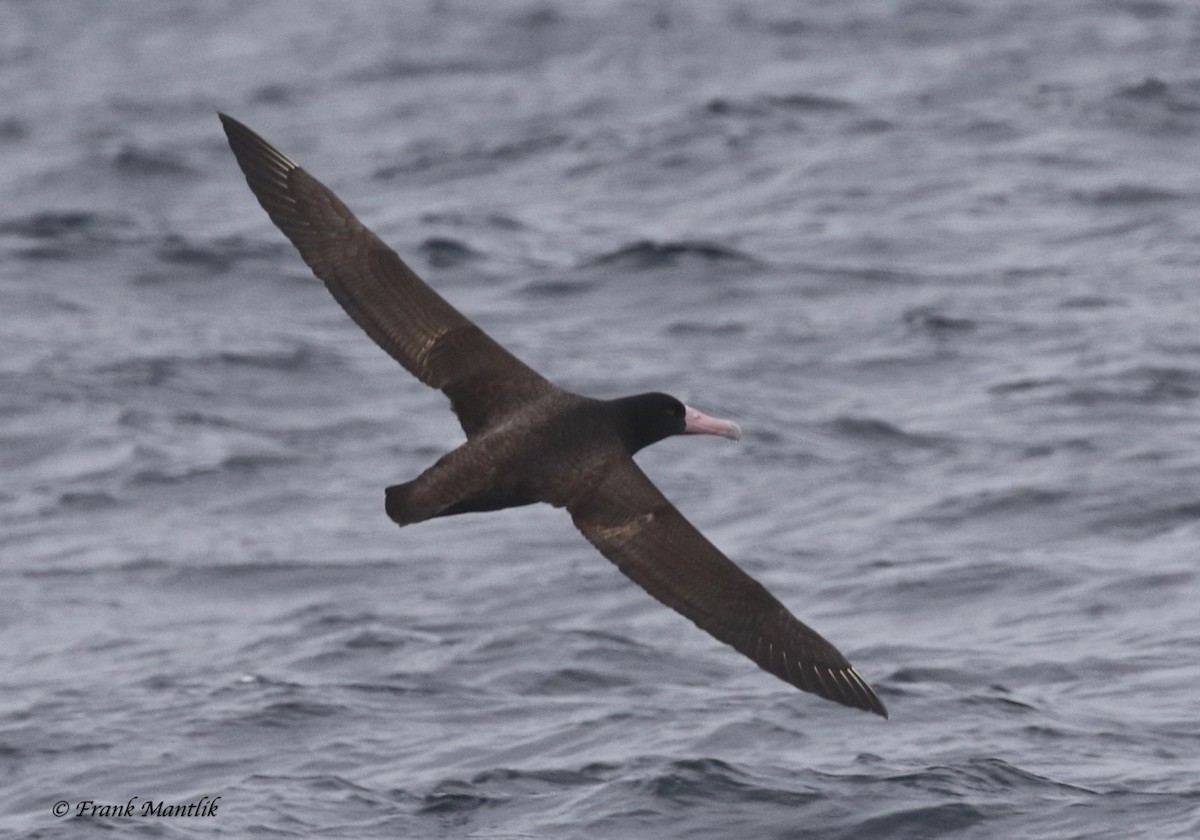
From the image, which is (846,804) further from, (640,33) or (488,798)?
(640,33)

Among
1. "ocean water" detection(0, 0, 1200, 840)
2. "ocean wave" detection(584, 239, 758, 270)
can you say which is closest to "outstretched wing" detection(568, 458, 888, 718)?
"ocean water" detection(0, 0, 1200, 840)

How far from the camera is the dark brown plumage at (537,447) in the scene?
9.82m

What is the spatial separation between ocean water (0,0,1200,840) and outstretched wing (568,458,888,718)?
45.0 inches

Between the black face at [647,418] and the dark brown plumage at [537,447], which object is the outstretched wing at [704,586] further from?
the black face at [647,418]

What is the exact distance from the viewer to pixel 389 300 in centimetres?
1101

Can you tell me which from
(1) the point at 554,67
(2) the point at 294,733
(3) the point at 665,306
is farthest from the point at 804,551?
(1) the point at 554,67

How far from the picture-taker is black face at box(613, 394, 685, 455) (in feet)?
34.7

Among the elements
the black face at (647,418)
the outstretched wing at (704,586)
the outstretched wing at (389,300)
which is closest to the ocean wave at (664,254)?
the outstretched wing at (389,300)

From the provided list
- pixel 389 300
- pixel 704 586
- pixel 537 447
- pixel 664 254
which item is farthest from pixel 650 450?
pixel 704 586

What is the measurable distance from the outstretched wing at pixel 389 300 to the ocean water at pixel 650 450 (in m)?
1.99

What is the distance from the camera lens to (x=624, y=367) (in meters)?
18.5

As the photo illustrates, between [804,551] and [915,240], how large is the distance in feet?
24.1

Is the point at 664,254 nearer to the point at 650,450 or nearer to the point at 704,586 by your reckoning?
the point at 650,450

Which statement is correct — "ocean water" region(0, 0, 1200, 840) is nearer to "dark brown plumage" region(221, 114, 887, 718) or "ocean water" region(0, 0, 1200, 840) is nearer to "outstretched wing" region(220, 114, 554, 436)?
"dark brown plumage" region(221, 114, 887, 718)
